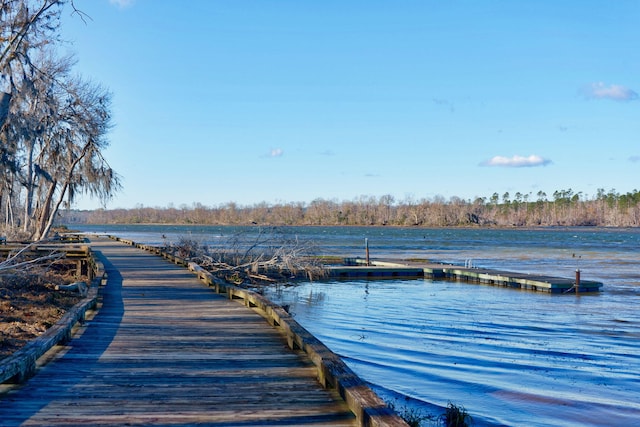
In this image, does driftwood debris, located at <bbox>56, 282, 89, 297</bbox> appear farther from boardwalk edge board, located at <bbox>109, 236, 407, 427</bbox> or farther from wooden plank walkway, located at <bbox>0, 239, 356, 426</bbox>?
boardwalk edge board, located at <bbox>109, 236, 407, 427</bbox>

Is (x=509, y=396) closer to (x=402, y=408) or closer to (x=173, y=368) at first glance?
(x=402, y=408)

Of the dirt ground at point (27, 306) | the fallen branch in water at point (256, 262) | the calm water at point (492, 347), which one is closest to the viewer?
the calm water at point (492, 347)

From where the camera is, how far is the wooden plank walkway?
495cm

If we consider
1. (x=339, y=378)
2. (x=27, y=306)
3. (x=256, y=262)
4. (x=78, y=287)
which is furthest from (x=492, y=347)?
(x=256, y=262)

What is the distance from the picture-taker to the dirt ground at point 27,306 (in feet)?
33.7

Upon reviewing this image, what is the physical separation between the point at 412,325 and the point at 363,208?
6743 inches

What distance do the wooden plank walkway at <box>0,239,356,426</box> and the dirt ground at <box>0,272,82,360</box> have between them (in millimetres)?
1403

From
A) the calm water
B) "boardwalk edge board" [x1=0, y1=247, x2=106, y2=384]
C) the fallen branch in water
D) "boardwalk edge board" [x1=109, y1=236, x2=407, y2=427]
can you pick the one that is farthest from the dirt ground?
the fallen branch in water

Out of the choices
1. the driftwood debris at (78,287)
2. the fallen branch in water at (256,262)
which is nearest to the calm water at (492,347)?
the fallen branch in water at (256,262)

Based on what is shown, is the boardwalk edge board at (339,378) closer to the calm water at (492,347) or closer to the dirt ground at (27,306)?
the calm water at (492,347)

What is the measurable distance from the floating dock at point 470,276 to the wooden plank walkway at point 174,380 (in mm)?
18579

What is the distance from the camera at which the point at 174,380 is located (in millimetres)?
6070

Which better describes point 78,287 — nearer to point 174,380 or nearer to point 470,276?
point 174,380

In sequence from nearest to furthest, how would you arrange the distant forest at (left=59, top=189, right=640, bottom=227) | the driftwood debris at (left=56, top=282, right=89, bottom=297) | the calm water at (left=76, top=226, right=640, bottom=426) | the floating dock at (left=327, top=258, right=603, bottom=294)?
the calm water at (left=76, top=226, right=640, bottom=426) < the driftwood debris at (left=56, top=282, right=89, bottom=297) < the floating dock at (left=327, top=258, right=603, bottom=294) < the distant forest at (left=59, top=189, right=640, bottom=227)
